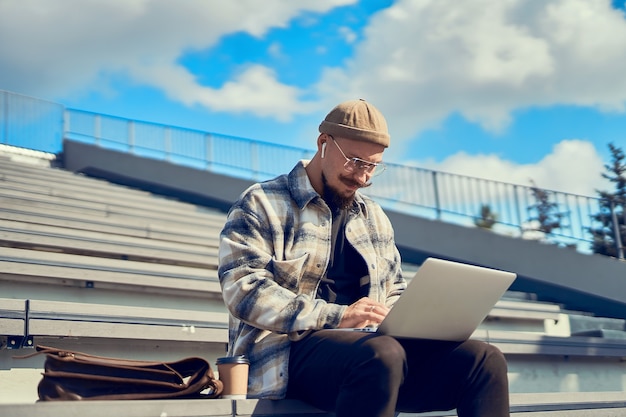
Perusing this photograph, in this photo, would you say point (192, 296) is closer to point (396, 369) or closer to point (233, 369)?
point (233, 369)

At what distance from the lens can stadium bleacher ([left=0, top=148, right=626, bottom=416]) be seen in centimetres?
270

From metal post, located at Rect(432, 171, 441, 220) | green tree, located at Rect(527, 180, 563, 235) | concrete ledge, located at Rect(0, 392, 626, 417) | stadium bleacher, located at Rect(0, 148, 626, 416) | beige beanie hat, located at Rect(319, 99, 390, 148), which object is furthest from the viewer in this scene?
metal post, located at Rect(432, 171, 441, 220)

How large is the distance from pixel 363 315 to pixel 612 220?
4466 millimetres

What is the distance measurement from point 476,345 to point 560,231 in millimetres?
4468

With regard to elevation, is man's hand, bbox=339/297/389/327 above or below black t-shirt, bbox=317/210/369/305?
below

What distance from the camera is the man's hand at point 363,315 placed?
6.93 feet

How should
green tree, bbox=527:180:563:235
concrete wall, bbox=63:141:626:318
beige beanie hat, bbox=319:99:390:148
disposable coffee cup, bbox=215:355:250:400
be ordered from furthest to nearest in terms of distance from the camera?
green tree, bbox=527:180:563:235 < concrete wall, bbox=63:141:626:318 < beige beanie hat, bbox=319:99:390:148 < disposable coffee cup, bbox=215:355:250:400

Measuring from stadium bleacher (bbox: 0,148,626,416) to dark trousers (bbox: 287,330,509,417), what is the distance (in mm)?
147

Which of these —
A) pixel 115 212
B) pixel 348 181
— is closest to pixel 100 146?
pixel 115 212

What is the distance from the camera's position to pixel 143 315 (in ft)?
10.4

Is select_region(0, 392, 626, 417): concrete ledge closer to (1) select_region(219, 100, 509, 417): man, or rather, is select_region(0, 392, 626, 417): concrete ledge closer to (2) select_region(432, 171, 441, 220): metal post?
(1) select_region(219, 100, 509, 417): man

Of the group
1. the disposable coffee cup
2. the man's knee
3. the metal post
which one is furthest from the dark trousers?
the metal post

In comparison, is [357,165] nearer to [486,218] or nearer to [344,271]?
[344,271]

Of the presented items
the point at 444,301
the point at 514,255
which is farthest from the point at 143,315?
the point at 514,255
